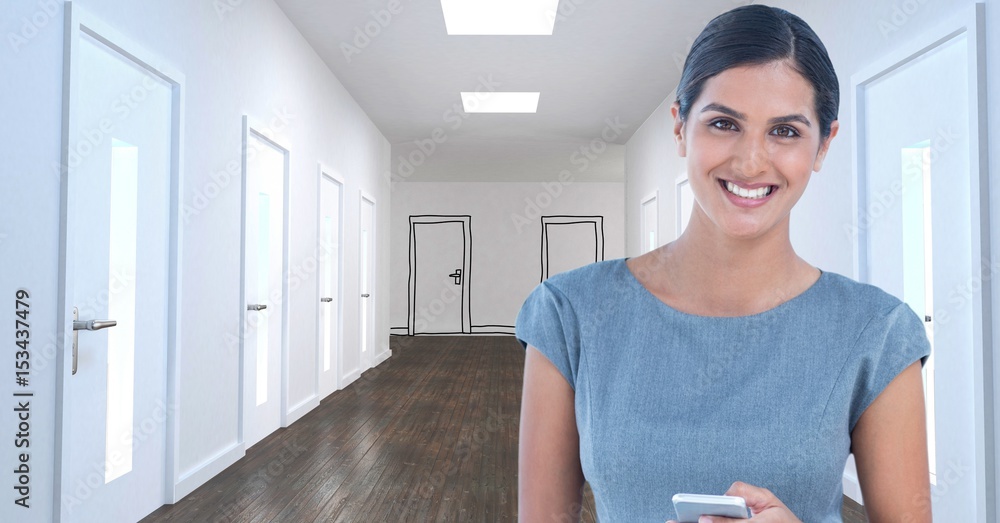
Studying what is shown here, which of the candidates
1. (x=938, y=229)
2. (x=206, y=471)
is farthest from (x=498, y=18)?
(x=206, y=471)

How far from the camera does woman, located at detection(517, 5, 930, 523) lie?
824 millimetres

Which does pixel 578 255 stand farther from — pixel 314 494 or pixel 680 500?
pixel 680 500

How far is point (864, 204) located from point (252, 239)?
12.7 ft

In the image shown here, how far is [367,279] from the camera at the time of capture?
8938mm

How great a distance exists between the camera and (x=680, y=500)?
0.69 metres

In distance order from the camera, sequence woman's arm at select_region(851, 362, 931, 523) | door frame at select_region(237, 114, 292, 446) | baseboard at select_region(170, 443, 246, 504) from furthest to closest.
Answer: door frame at select_region(237, 114, 292, 446) → baseboard at select_region(170, 443, 246, 504) → woman's arm at select_region(851, 362, 931, 523)

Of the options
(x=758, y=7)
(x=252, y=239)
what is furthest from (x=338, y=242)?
(x=758, y=7)

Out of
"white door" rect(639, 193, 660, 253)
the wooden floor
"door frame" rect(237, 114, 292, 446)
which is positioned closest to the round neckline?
the wooden floor

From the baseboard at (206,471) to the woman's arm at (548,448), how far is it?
3324 millimetres

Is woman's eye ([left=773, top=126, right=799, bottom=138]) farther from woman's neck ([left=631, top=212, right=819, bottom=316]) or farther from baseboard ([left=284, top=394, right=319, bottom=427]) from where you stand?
baseboard ([left=284, top=394, right=319, bottom=427])

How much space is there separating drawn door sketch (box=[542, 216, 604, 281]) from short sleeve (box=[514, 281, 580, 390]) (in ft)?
43.5

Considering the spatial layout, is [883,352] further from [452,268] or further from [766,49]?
[452,268]

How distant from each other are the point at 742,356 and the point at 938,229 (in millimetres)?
2719

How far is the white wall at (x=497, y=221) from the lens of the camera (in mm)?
14102
